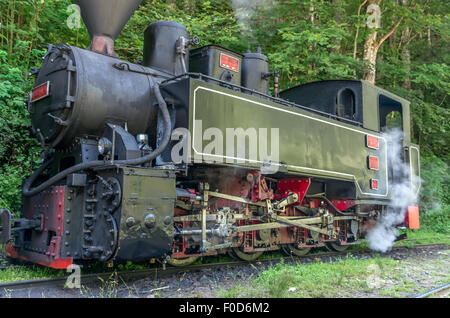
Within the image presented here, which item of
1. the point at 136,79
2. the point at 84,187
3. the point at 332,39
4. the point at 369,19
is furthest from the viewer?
the point at 369,19

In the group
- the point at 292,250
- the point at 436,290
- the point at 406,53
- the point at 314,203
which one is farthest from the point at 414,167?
the point at 406,53

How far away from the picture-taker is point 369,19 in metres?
11.0

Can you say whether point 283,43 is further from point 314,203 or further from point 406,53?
point 406,53

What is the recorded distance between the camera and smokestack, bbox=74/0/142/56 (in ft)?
15.5

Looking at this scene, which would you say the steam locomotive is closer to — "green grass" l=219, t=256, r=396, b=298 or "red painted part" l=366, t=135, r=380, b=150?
"red painted part" l=366, t=135, r=380, b=150

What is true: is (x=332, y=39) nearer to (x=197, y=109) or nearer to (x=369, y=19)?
(x=369, y=19)

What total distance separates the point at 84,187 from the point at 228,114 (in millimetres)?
1794

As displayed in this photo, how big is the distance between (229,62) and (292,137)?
1406mm

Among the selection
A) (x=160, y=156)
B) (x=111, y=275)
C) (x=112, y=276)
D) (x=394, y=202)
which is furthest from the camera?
(x=394, y=202)

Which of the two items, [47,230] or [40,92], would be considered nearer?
[47,230]

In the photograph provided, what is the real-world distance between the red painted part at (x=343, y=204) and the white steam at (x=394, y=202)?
1.28 m

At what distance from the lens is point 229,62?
564 centimetres

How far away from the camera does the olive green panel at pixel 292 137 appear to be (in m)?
4.34
